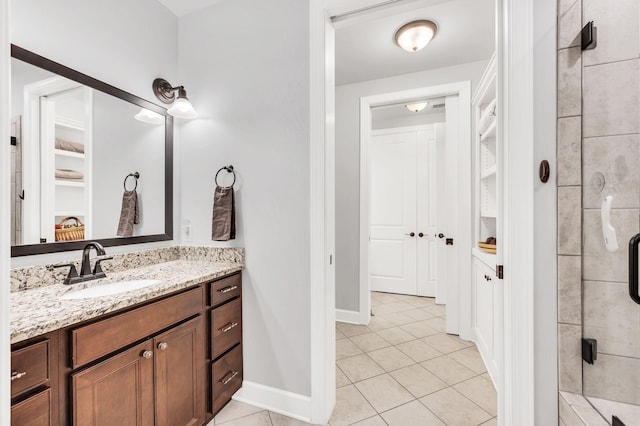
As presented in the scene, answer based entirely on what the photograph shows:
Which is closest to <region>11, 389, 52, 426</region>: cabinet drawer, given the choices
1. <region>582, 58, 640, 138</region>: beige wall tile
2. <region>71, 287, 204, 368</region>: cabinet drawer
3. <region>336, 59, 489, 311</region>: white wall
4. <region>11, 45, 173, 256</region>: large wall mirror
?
<region>71, 287, 204, 368</region>: cabinet drawer

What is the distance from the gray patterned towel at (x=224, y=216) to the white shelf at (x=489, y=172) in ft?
6.41

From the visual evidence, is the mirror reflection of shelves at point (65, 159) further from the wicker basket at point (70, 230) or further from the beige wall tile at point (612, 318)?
the beige wall tile at point (612, 318)

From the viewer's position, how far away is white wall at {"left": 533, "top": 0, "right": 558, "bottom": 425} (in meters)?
1.16

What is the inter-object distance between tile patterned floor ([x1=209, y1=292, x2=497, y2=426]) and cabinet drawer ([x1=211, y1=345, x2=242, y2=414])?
0.34 feet

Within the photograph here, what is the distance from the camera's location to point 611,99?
106 centimetres

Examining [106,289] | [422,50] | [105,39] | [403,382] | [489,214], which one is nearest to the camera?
[106,289]

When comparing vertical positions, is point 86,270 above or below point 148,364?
above

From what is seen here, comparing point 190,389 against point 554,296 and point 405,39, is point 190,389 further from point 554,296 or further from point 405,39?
point 405,39

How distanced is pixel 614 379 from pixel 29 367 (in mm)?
2017

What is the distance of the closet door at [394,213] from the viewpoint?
4078mm

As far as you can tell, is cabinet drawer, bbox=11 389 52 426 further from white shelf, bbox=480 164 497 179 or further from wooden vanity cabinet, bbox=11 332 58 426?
white shelf, bbox=480 164 497 179

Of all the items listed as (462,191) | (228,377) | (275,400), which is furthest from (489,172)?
(228,377)

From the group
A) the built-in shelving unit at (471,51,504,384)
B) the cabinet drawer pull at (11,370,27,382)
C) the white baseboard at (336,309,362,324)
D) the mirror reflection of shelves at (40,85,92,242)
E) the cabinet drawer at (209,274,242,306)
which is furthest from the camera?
the white baseboard at (336,309,362,324)

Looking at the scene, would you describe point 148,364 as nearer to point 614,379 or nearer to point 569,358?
point 569,358
